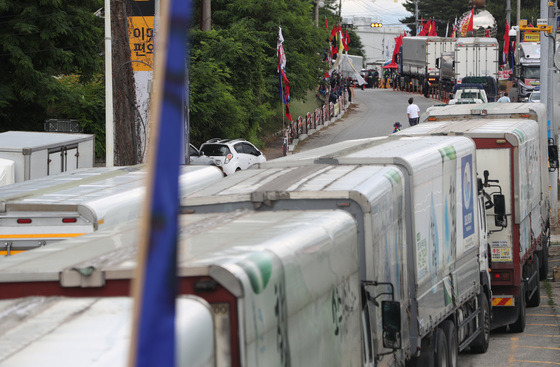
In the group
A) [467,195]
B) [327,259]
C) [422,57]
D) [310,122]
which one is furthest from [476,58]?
[327,259]

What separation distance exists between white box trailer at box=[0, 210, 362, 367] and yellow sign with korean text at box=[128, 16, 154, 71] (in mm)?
15246

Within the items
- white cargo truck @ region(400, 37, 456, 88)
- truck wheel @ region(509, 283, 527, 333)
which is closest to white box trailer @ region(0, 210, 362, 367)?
truck wheel @ region(509, 283, 527, 333)

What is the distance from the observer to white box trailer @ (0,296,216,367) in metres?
3.58

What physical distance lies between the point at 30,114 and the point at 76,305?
93.8 ft

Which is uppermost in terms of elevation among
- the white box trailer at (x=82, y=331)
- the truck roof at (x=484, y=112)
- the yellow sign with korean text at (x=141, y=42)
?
the yellow sign with korean text at (x=141, y=42)

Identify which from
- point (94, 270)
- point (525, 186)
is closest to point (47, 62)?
point (525, 186)

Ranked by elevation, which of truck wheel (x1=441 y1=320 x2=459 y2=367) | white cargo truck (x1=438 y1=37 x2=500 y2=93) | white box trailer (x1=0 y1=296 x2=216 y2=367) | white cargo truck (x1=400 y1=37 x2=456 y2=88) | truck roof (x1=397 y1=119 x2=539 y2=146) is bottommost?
truck wheel (x1=441 y1=320 x2=459 y2=367)

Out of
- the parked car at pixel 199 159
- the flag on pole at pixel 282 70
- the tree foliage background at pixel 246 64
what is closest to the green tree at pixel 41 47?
the parked car at pixel 199 159

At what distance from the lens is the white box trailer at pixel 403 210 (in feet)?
24.5

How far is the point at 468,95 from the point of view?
147ft

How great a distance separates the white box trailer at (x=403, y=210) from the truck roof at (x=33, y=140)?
9.08 m

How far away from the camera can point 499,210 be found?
46.9 ft

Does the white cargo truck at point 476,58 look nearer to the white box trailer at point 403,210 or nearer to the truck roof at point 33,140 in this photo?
the truck roof at point 33,140

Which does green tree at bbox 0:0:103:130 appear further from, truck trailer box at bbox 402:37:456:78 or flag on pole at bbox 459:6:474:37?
flag on pole at bbox 459:6:474:37
